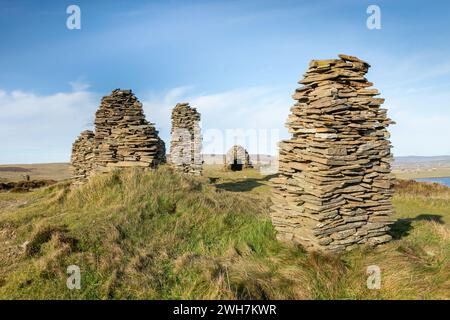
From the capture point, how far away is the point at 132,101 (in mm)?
19250

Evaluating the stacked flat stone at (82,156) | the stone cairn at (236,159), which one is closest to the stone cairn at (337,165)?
the stacked flat stone at (82,156)

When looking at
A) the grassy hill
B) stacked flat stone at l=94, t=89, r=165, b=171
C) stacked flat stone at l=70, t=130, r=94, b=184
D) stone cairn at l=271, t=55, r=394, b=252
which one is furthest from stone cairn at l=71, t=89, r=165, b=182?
stone cairn at l=271, t=55, r=394, b=252

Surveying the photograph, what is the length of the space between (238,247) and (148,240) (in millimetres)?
2352

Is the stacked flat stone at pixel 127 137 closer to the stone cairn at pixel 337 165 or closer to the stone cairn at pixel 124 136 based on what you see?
the stone cairn at pixel 124 136

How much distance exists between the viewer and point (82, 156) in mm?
25766

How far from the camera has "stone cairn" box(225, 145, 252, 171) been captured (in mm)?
39969

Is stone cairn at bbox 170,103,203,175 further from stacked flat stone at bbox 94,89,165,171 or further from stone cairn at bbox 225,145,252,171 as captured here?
stone cairn at bbox 225,145,252,171

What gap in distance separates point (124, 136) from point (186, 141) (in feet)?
43.5

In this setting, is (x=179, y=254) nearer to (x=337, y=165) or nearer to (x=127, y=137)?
(x=337, y=165)

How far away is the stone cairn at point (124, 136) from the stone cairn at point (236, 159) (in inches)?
769

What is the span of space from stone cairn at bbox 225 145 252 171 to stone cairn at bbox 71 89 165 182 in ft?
64.1
